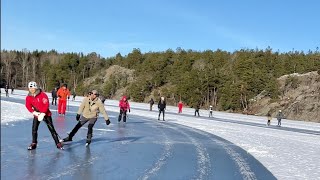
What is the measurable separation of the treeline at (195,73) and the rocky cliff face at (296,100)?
4.95ft

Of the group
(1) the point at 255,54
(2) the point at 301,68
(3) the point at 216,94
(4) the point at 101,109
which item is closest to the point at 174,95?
(3) the point at 216,94

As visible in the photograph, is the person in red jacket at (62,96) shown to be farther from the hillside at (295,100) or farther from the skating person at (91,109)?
the hillside at (295,100)

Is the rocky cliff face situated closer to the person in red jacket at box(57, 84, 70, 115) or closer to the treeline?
the treeline

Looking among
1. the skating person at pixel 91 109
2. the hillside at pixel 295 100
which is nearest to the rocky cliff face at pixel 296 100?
the hillside at pixel 295 100

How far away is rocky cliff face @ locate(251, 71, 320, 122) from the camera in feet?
163

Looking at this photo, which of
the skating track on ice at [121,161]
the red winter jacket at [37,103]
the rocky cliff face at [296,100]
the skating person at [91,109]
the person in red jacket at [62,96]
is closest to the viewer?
the skating track on ice at [121,161]

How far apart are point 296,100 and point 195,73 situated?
61.7 ft

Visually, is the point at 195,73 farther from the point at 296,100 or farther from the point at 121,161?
the point at 121,161

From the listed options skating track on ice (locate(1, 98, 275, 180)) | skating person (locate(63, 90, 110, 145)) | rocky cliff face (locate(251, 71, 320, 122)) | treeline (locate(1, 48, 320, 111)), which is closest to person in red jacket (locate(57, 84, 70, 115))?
skating track on ice (locate(1, 98, 275, 180))

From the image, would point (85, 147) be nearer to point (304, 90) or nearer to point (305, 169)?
point (305, 169)

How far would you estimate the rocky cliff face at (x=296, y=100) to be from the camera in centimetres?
4975

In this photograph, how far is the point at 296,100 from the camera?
172 ft

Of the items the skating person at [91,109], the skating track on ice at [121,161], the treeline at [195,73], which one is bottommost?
the skating track on ice at [121,161]

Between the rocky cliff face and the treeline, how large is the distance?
1508 millimetres
